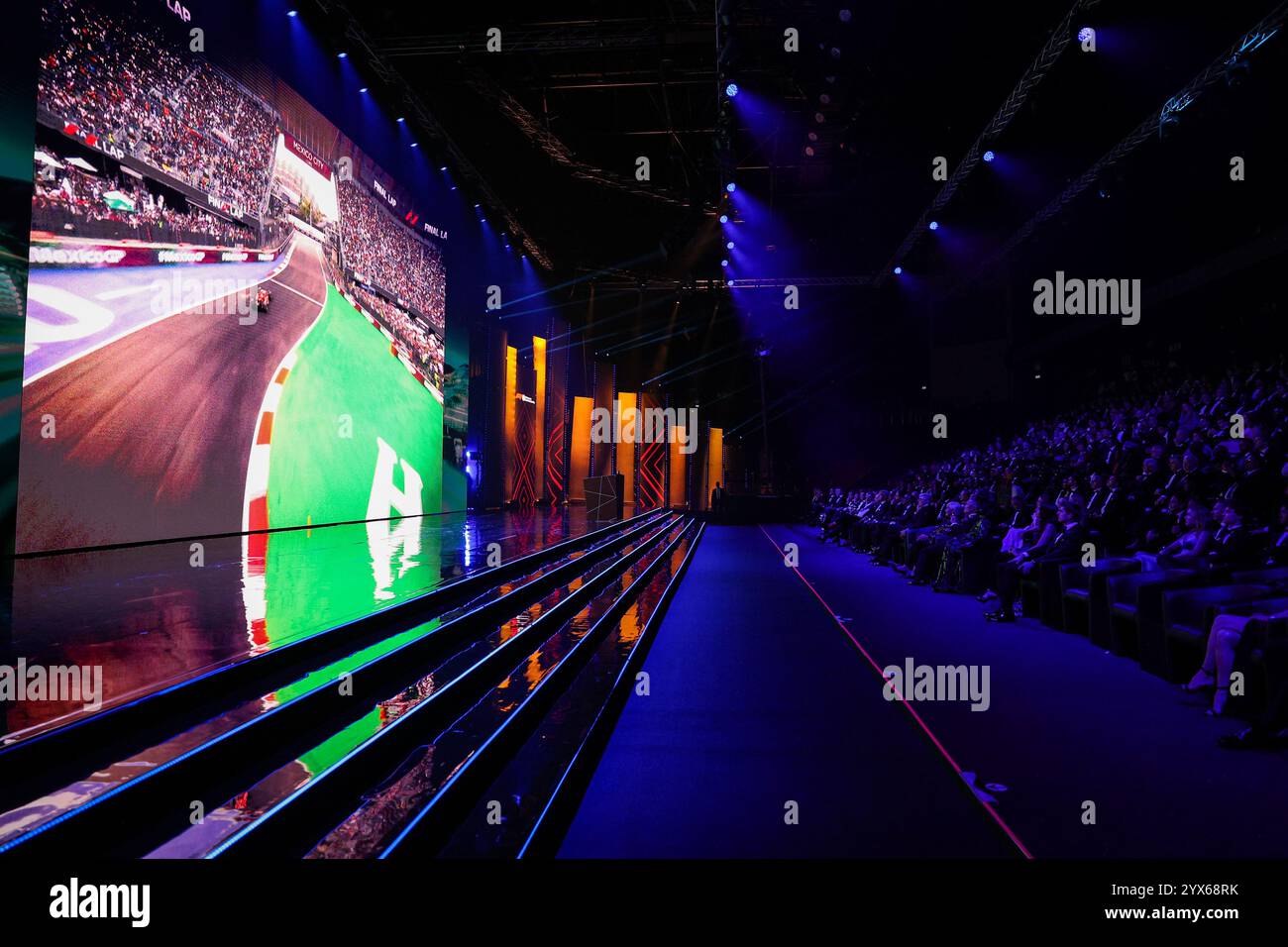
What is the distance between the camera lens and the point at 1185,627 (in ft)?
11.0

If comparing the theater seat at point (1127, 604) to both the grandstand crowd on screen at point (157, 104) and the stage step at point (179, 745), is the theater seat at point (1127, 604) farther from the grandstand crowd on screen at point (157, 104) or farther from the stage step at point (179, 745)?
the grandstand crowd on screen at point (157, 104)

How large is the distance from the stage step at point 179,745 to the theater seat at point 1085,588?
354cm

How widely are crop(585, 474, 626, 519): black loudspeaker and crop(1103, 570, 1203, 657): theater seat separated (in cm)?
1019

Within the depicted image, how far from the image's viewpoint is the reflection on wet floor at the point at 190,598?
2.38 m

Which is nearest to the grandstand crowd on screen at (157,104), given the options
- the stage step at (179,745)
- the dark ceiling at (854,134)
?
the dark ceiling at (854,134)

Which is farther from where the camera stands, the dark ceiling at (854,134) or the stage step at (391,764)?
the dark ceiling at (854,134)

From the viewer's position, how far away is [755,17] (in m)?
7.82

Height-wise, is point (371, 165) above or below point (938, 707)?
above

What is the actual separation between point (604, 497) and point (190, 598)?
37.1ft

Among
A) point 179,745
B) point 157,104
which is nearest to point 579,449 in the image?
point 157,104

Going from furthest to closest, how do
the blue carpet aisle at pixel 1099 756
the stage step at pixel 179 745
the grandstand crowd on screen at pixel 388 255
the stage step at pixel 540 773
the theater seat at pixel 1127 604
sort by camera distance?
1. the grandstand crowd on screen at pixel 388 255
2. the theater seat at pixel 1127 604
3. the blue carpet aisle at pixel 1099 756
4. the stage step at pixel 540 773
5. the stage step at pixel 179 745

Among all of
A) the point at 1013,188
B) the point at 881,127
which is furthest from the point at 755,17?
the point at 1013,188

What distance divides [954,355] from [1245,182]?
809 cm
